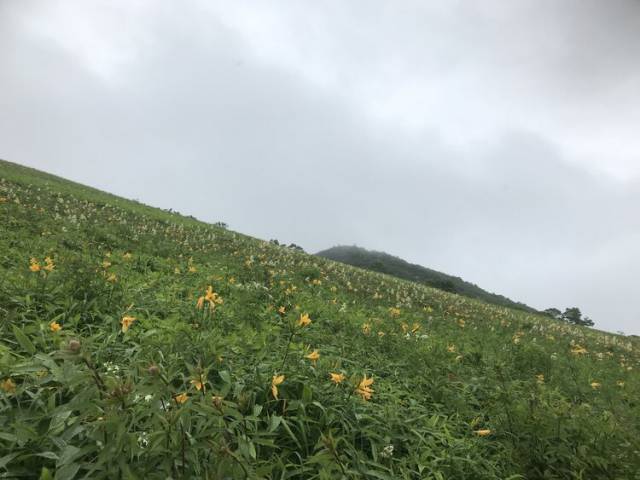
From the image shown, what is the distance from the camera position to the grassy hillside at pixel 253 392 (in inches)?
78.2

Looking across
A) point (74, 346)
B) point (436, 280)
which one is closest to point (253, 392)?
point (74, 346)

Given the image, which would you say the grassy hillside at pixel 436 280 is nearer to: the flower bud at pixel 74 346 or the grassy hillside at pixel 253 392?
the grassy hillside at pixel 253 392

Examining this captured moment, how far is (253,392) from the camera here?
3.17 meters

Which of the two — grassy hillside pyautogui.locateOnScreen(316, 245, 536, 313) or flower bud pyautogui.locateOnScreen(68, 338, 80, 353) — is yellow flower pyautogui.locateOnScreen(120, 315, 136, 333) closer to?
flower bud pyautogui.locateOnScreen(68, 338, 80, 353)

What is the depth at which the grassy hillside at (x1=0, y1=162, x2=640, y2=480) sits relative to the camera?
199 centimetres

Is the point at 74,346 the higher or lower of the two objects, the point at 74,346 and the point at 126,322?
the higher

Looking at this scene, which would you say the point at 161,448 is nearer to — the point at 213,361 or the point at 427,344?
the point at 213,361

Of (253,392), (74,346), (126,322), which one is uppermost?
(74,346)

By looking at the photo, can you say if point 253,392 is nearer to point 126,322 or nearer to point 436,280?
point 126,322

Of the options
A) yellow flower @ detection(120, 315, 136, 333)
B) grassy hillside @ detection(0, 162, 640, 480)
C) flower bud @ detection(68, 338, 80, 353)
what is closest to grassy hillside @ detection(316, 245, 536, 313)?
grassy hillside @ detection(0, 162, 640, 480)

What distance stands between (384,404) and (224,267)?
20.5ft

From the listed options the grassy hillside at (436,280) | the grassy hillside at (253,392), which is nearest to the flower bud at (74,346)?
the grassy hillside at (253,392)

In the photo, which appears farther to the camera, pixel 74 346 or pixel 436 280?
pixel 436 280

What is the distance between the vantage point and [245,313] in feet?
17.8
